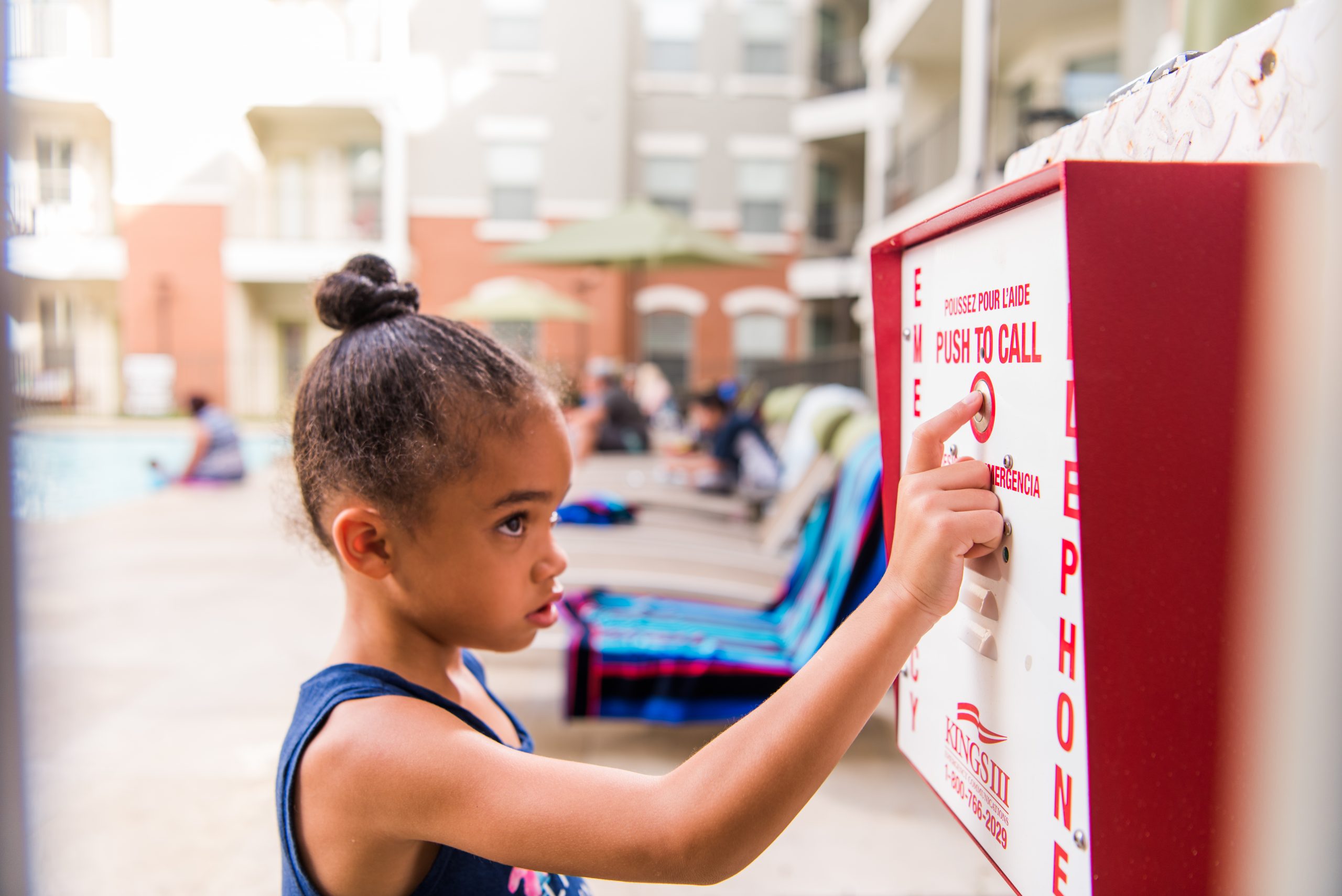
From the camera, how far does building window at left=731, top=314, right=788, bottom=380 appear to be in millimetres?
19062

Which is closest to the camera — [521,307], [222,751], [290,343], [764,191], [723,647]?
[723,647]

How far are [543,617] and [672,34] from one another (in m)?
20.1

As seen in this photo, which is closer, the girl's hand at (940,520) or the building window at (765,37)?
the girl's hand at (940,520)

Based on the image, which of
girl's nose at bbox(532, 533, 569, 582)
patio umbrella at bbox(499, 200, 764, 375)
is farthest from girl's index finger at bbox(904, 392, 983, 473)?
patio umbrella at bbox(499, 200, 764, 375)

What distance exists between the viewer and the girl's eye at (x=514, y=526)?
967 millimetres

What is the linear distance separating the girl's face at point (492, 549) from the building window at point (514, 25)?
19.5 metres

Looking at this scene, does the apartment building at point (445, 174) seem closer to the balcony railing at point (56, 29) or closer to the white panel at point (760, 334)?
the white panel at point (760, 334)

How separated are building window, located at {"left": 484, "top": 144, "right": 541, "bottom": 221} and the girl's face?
1824 cm

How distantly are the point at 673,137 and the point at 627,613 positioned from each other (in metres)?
17.4

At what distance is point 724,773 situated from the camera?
72cm

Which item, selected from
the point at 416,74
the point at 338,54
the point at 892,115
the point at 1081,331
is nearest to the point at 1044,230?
the point at 1081,331

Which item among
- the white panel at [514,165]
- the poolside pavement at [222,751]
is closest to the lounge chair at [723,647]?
the poolside pavement at [222,751]

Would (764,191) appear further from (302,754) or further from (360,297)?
(302,754)

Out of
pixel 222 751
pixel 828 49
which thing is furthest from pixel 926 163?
pixel 222 751
